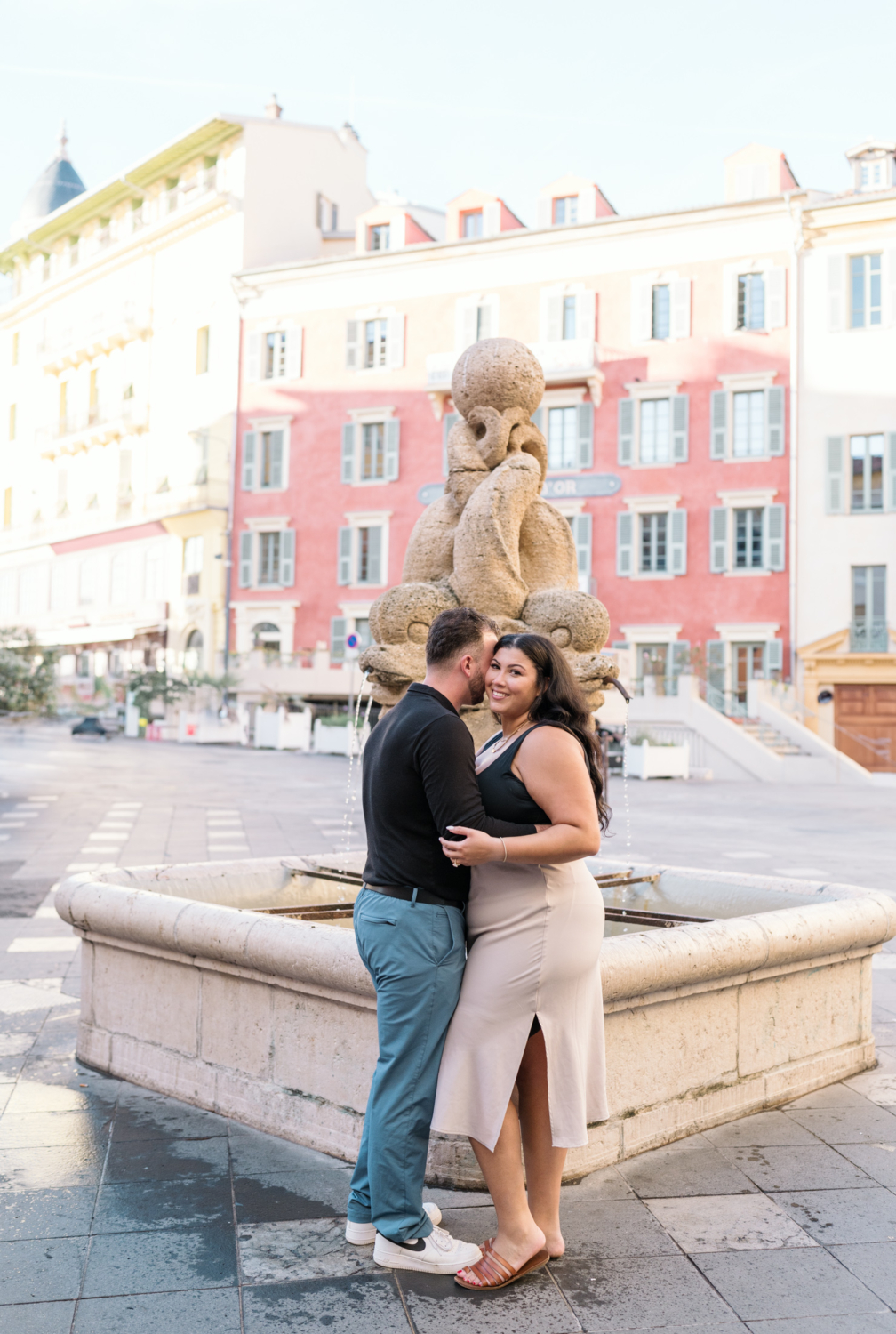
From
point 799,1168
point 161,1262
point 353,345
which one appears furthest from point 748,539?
point 161,1262

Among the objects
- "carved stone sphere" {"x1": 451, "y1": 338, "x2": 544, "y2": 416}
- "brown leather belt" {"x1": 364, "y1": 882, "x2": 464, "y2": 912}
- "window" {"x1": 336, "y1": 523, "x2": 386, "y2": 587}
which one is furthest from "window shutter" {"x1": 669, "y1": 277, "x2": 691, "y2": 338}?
"brown leather belt" {"x1": 364, "y1": 882, "x2": 464, "y2": 912}

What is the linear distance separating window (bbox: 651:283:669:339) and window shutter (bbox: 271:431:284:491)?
1115 centimetres

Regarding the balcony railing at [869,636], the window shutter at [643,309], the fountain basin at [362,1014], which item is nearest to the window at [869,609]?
the balcony railing at [869,636]

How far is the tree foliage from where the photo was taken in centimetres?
1584

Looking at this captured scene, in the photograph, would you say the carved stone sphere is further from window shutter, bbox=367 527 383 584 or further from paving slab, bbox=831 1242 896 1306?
window shutter, bbox=367 527 383 584

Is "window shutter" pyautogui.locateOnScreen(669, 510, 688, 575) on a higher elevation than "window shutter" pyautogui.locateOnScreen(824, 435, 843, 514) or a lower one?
lower

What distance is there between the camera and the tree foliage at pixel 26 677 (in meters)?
15.8

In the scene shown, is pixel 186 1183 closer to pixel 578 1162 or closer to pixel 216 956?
pixel 216 956

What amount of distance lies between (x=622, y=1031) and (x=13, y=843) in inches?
348

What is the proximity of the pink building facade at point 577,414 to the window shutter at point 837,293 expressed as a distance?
1.01 meters

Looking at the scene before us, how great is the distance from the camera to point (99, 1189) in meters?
3.26

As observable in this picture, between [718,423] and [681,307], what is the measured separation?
10.2ft

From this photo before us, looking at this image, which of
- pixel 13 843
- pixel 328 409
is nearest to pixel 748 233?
pixel 328 409

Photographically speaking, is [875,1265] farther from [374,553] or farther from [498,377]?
[374,553]
